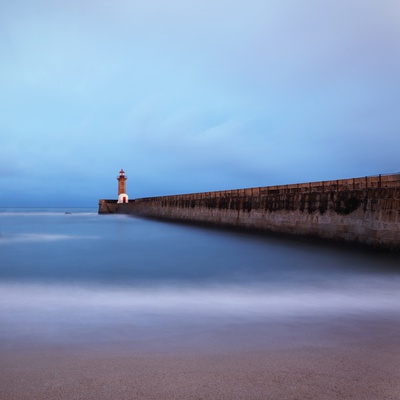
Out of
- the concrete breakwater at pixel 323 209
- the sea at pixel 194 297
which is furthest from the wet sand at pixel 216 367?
the concrete breakwater at pixel 323 209

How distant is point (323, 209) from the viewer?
7.28 meters

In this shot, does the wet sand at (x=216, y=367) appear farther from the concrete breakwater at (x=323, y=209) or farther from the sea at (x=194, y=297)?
→ the concrete breakwater at (x=323, y=209)

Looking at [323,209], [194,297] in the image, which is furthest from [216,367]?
[323,209]

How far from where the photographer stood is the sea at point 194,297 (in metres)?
2.25

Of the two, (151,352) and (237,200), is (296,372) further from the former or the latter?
(237,200)

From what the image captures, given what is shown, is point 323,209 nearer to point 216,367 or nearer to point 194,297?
point 194,297

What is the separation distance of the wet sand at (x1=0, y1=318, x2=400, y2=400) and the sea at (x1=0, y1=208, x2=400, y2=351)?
0.13 feet

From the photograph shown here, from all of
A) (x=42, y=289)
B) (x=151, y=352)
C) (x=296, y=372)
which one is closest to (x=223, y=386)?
(x=296, y=372)

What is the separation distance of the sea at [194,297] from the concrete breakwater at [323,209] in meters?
0.39

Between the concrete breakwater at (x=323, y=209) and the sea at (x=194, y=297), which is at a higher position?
the concrete breakwater at (x=323, y=209)

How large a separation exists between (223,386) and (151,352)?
0.55 m

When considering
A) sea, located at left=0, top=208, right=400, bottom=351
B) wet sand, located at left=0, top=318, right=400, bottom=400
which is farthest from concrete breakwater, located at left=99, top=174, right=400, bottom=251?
wet sand, located at left=0, top=318, right=400, bottom=400

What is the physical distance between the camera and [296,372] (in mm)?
1638

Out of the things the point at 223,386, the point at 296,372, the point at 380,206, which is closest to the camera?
the point at 223,386
